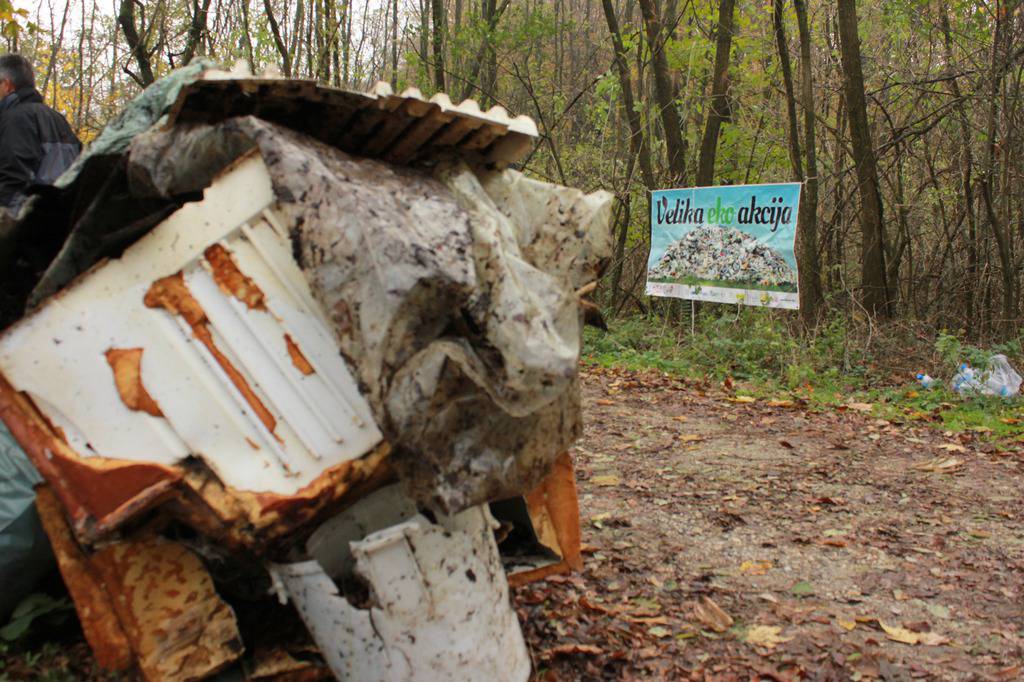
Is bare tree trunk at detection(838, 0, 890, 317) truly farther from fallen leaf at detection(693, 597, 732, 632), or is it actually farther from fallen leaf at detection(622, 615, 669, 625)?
fallen leaf at detection(622, 615, 669, 625)

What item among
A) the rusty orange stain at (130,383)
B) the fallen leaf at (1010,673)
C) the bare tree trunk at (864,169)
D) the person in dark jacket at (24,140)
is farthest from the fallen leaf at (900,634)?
the bare tree trunk at (864,169)

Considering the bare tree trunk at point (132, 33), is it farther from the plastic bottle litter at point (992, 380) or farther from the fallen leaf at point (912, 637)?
the fallen leaf at point (912, 637)

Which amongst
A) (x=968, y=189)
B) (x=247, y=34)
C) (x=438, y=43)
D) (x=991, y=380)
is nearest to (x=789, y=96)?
(x=968, y=189)

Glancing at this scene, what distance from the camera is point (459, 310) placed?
189cm

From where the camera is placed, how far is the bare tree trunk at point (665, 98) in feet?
32.4

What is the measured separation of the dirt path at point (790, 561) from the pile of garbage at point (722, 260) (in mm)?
1956

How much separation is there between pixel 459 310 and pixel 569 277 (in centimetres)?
73

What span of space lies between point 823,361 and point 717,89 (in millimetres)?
3663

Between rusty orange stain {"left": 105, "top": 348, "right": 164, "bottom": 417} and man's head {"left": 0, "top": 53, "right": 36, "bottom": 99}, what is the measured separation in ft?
10.2

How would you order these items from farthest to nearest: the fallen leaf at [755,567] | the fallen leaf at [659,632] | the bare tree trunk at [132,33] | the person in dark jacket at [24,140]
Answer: the bare tree trunk at [132,33] → the person in dark jacket at [24,140] → the fallen leaf at [755,567] → the fallen leaf at [659,632]

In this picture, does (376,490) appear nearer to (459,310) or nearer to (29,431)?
(459,310)

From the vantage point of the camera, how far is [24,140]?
4133 mm

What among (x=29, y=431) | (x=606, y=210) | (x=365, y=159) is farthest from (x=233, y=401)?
(x=606, y=210)

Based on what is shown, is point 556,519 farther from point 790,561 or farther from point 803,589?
point 790,561
